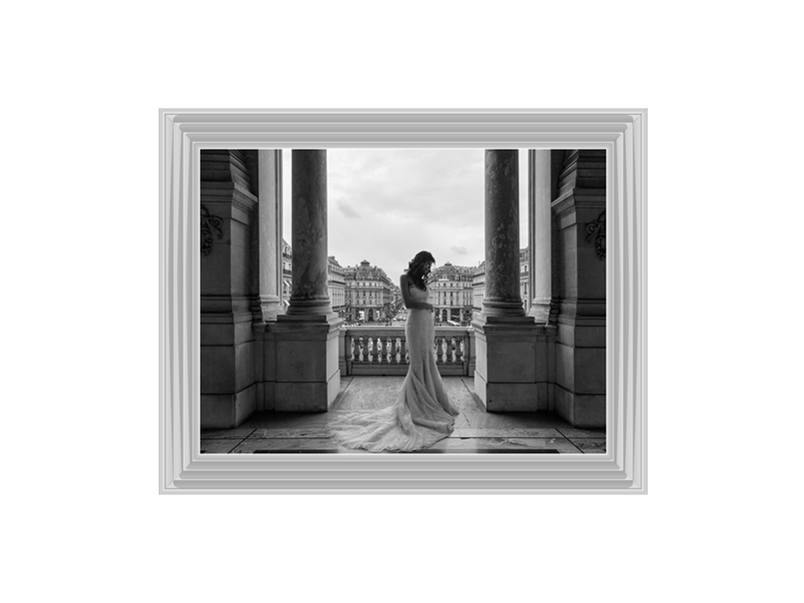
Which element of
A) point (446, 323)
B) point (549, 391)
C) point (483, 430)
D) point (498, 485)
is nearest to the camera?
point (498, 485)

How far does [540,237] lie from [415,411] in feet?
9.47

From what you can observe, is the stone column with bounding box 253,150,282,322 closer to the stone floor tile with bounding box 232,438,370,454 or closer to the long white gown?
the stone floor tile with bounding box 232,438,370,454

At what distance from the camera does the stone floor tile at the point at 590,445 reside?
3.89 meters

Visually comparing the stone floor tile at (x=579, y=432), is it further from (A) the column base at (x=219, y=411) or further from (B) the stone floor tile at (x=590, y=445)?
(A) the column base at (x=219, y=411)

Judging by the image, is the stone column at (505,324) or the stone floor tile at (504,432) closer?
the stone floor tile at (504,432)

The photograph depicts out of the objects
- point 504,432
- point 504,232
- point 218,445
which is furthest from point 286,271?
point 504,432

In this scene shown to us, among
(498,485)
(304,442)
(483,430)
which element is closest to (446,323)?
(483,430)

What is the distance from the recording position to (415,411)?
4.37 m

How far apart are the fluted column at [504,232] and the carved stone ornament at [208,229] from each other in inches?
134

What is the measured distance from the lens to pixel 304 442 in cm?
402

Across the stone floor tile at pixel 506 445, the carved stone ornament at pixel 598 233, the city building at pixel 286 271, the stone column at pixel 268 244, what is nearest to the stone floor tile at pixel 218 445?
the stone column at pixel 268 244

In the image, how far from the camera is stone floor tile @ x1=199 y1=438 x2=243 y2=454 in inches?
154
